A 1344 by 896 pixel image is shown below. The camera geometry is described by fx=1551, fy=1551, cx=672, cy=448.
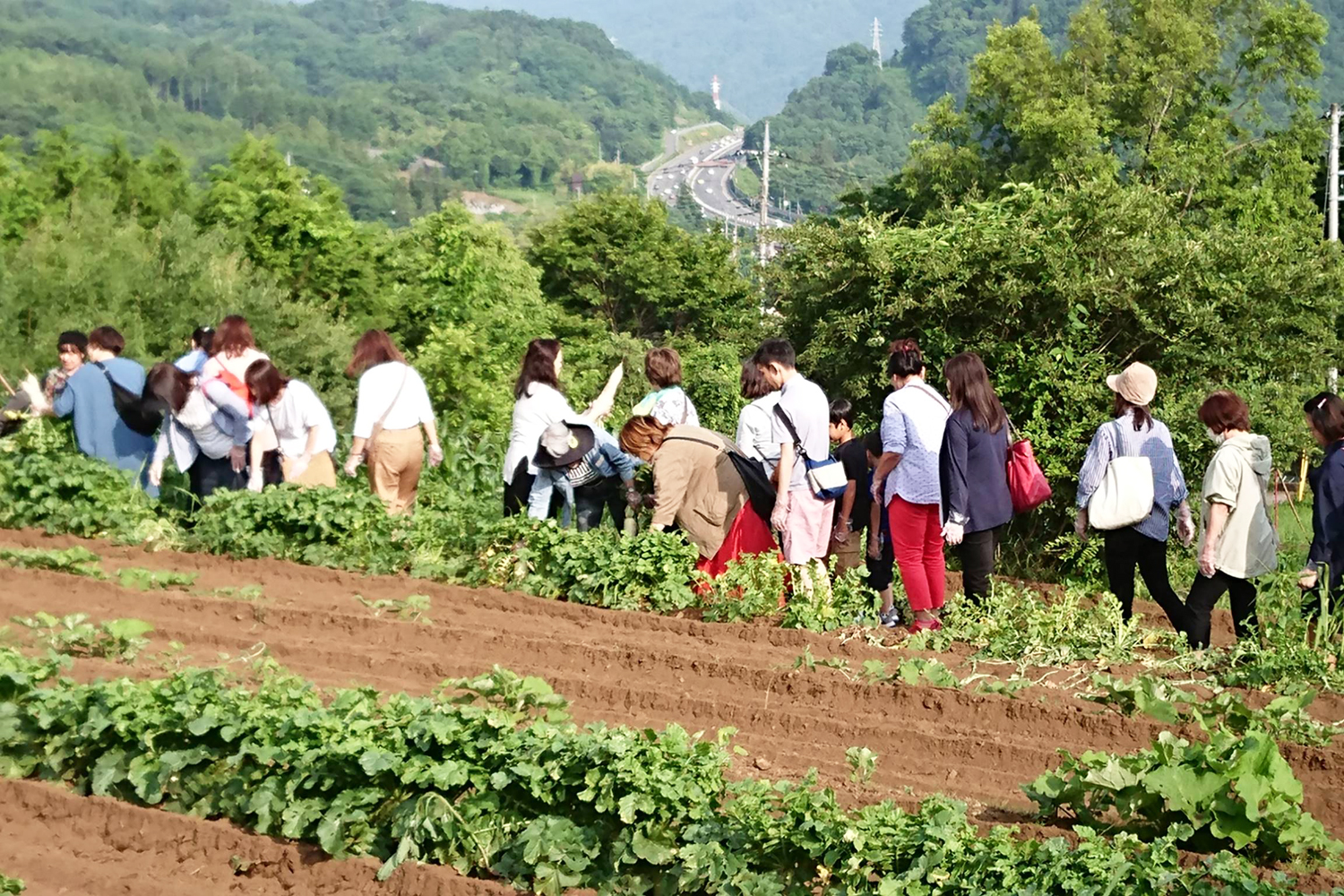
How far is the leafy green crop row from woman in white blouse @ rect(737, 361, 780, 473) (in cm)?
278

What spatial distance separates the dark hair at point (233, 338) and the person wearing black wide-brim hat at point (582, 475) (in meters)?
2.49

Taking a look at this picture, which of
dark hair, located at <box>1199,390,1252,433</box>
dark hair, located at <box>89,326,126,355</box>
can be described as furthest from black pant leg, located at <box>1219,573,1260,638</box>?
dark hair, located at <box>89,326,126,355</box>

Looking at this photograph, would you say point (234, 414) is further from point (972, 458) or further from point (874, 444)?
point (972, 458)

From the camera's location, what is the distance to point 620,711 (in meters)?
6.57

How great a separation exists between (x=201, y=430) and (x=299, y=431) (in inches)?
26.7

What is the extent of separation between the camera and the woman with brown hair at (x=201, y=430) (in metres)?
10.4

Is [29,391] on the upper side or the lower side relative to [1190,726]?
upper

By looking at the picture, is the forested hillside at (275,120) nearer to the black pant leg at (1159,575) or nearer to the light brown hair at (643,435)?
the light brown hair at (643,435)

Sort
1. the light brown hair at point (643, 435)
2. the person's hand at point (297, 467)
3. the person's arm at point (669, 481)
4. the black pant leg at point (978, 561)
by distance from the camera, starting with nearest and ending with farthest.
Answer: the black pant leg at point (978, 561) → the person's arm at point (669, 481) → the light brown hair at point (643, 435) → the person's hand at point (297, 467)

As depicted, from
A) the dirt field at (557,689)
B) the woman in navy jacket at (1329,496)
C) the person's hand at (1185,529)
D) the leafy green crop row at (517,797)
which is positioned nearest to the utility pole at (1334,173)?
the person's hand at (1185,529)

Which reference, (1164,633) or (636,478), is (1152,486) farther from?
(636,478)

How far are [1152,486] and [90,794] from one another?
17.0 feet

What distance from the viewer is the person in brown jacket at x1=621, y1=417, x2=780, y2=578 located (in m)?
8.68

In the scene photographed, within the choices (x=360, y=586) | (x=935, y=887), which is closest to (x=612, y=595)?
(x=360, y=586)
